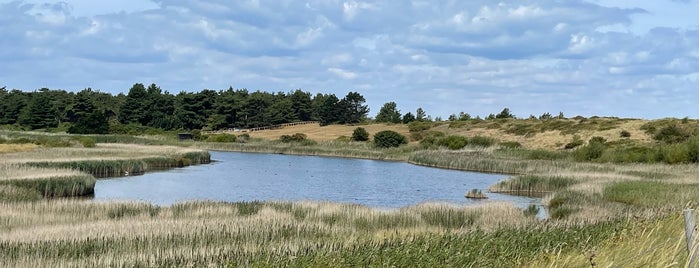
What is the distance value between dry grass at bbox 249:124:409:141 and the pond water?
48.7 meters

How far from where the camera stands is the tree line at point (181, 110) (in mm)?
119500

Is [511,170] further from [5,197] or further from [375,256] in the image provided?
[375,256]

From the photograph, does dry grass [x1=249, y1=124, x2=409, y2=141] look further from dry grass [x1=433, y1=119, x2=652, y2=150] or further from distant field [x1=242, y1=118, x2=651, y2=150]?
dry grass [x1=433, y1=119, x2=652, y2=150]

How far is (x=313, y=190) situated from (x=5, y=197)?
51.5ft

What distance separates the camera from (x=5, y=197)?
24.3 meters

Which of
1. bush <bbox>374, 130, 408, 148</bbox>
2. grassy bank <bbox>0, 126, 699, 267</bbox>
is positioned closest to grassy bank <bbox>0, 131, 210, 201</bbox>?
grassy bank <bbox>0, 126, 699, 267</bbox>

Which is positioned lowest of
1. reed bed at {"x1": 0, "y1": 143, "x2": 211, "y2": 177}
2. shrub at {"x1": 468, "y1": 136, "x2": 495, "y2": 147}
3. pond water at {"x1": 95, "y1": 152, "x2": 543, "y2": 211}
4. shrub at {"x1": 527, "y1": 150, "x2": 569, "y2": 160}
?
pond water at {"x1": 95, "y1": 152, "x2": 543, "y2": 211}

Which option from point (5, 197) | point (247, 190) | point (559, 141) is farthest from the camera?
point (559, 141)

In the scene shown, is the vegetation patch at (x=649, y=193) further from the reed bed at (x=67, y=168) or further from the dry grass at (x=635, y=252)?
the reed bed at (x=67, y=168)

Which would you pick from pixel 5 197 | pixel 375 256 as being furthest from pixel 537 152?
pixel 375 256

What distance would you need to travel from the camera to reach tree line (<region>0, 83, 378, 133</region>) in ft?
392

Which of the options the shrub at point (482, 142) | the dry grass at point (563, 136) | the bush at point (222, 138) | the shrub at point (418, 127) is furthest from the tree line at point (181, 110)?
the shrub at point (482, 142)

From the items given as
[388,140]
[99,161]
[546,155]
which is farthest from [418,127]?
[99,161]

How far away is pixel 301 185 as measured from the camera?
128ft
